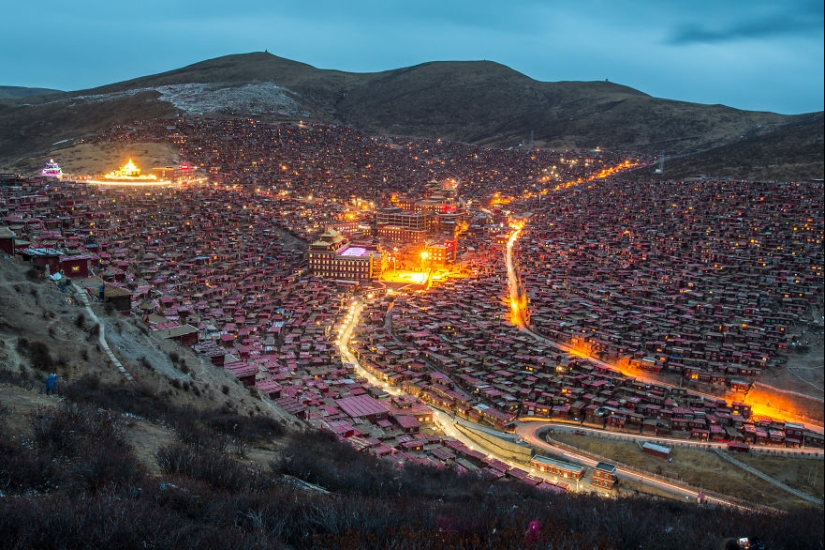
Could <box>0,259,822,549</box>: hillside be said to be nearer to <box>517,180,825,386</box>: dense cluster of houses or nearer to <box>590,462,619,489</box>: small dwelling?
<box>590,462,619,489</box>: small dwelling

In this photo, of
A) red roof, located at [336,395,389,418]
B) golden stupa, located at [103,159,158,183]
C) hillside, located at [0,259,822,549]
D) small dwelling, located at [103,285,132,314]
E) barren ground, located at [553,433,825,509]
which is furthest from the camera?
golden stupa, located at [103,159,158,183]

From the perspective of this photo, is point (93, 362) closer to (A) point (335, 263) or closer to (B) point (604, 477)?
(B) point (604, 477)

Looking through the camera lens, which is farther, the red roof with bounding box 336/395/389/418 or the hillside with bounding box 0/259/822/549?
the red roof with bounding box 336/395/389/418

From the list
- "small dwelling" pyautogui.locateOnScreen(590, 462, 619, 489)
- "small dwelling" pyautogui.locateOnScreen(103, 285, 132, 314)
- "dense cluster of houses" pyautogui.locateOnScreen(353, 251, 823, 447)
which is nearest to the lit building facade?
"dense cluster of houses" pyautogui.locateOnScreen(353, 251, 823, 447)

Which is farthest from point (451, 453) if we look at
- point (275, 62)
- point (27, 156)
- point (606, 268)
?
point (275, 62)

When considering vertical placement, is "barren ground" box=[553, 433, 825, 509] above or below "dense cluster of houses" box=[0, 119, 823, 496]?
below

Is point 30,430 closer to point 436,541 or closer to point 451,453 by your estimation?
point 436,541

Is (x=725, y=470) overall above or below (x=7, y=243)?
below

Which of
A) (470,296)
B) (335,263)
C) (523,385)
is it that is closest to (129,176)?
(335,263)

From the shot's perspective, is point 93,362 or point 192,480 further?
point 93,362
